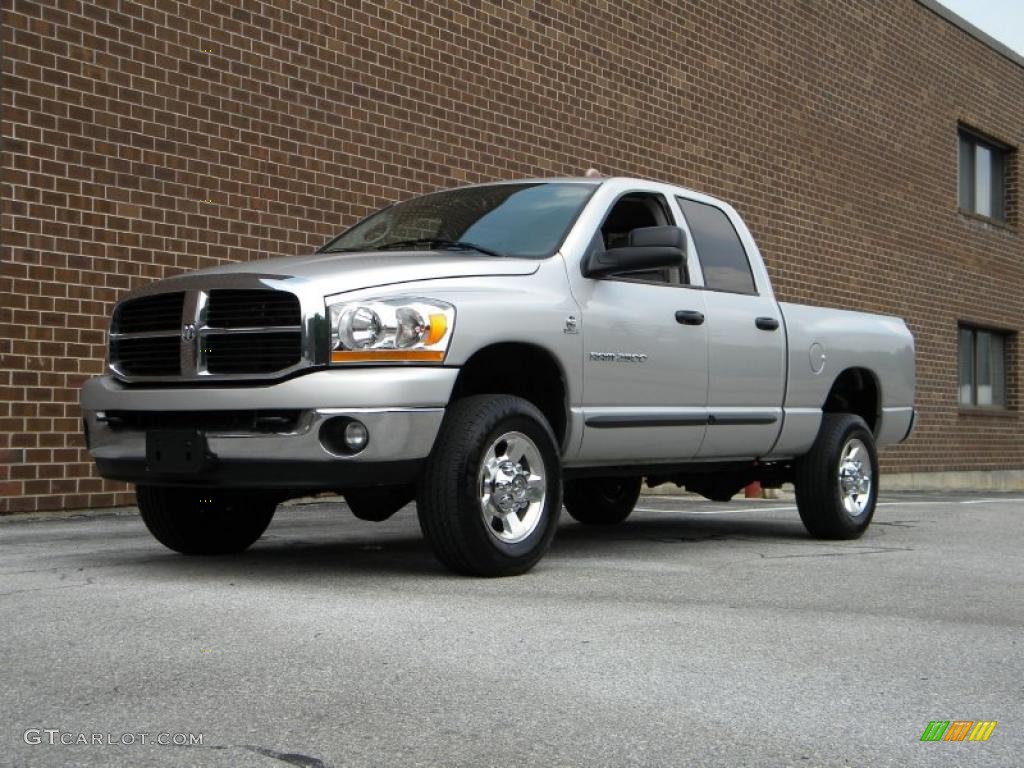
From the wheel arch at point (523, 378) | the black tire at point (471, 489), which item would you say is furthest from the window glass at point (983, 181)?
the black tire at point (471, 489)

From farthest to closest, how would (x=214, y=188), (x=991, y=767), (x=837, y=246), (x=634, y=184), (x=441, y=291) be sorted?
(x=837, y=246), (x=214, y=188), (x=634, y=184), (x=441, y=291), (x=991, y=767)

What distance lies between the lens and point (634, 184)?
7.86 meters

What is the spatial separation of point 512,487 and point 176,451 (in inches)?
58.5

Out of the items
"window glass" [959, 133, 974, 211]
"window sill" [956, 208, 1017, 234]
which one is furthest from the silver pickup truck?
"window glass" [959, 133, 974, 211]

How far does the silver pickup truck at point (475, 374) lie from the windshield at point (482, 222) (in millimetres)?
18

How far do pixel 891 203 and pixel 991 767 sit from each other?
62.8ft

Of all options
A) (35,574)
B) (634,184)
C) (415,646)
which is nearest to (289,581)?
(35,574)

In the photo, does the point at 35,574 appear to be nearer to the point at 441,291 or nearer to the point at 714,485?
the point at 441,291

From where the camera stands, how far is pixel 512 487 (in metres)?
6.38

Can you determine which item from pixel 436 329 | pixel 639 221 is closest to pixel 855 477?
pixel 639 221

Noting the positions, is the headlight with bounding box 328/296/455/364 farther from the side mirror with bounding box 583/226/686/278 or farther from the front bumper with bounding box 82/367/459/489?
the side mirror with bounding box 583/226/686/278

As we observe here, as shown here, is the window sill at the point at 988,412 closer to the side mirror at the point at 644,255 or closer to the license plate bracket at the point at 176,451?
the side mirror at the point at 644,255

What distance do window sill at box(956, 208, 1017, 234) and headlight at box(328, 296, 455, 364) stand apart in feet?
64.1

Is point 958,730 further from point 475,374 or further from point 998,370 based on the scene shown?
point 998,370
